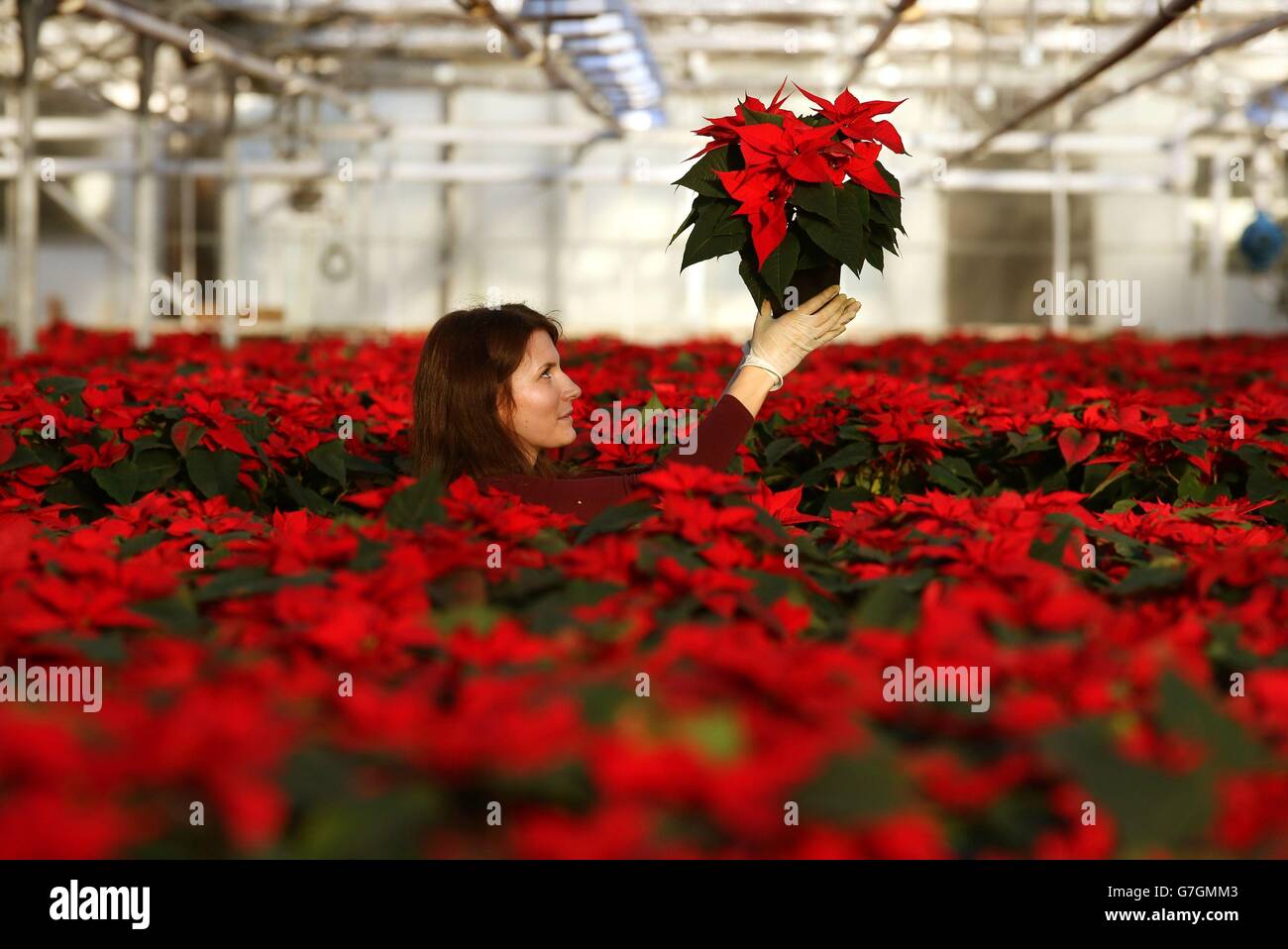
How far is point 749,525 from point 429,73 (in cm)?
1465

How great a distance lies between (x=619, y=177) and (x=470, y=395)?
12.1 meters

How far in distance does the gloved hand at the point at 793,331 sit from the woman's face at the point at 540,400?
0.39 metres

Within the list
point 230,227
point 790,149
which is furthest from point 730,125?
point 230,227

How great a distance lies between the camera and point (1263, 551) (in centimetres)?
145

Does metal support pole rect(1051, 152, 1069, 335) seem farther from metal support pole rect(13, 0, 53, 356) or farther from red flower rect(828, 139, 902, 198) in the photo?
red flower rect(828, 139, 902, 198)

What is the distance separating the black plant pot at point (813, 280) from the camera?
204 centimetres

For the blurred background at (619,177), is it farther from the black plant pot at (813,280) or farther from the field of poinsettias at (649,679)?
the field of poinsettias at (649,679)

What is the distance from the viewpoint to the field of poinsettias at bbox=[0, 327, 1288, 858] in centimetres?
76

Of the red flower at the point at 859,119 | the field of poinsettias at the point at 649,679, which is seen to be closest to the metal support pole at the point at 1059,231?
the red flower at the point at 859,119

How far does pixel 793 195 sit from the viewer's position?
1.96 metres

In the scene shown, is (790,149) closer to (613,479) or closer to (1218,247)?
(613,479)

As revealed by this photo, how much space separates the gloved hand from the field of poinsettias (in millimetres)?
316

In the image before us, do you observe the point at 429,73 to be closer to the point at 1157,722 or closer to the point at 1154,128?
the point at 1154,128
